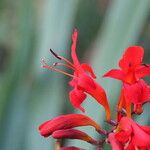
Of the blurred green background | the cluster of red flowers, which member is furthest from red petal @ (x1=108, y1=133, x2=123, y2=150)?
the blurred green background

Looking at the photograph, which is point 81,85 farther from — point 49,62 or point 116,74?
point 49,62

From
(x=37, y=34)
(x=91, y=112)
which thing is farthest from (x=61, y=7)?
(x=91, y=112)

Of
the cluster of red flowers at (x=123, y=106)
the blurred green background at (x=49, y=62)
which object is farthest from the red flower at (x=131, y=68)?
the blurred green background at (x=49, y=62)

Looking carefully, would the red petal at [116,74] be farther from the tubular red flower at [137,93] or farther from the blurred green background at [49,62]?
the blurred green background at [49,62]

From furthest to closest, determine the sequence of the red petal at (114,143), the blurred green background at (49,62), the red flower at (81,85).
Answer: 1. the blurred green background at (49,62)
2. the red flower at (81,85)
3. the red petal at (114,143)

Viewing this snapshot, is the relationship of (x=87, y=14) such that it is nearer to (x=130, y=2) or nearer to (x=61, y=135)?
(x=130, y=2)
